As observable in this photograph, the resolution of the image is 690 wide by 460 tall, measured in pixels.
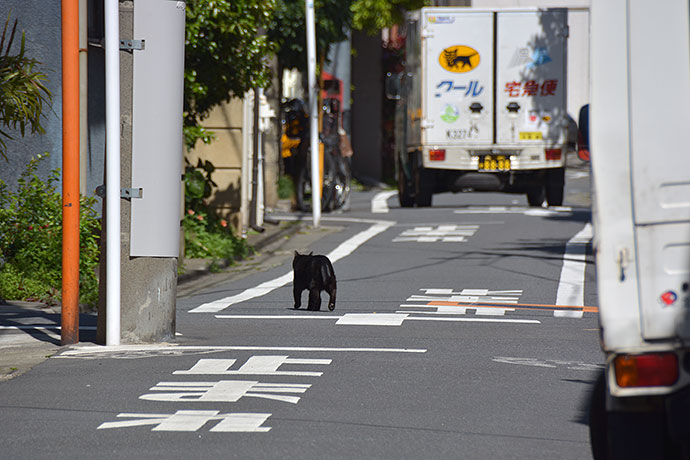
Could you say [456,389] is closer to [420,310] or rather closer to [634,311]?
[634,311]

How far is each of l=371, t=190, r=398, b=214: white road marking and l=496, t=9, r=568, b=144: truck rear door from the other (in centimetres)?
572

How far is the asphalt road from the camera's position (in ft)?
21.7

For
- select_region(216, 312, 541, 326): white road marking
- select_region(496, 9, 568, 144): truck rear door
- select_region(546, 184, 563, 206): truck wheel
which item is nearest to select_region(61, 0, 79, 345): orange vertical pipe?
select_region(216, 312, 541, 326): white road marking

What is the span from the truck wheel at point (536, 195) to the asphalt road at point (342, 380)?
894cm

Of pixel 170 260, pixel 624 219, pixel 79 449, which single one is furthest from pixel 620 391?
pixel 170 260

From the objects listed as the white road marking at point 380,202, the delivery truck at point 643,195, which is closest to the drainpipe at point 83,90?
the delivery truck at point 643,195

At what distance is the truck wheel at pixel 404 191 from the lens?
25.5m

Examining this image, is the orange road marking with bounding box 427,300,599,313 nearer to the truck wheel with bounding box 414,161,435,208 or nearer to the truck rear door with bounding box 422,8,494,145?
the truck rear door with bounding box 422,8,494,145

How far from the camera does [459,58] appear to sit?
2216cm

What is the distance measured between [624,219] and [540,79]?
1766cm

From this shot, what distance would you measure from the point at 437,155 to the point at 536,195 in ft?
11.3

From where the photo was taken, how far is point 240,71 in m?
17.4

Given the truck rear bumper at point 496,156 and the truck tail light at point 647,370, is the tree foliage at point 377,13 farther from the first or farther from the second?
the truck tail light at point 647,370

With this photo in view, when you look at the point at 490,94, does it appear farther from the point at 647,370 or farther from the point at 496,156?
the point at 647,370
